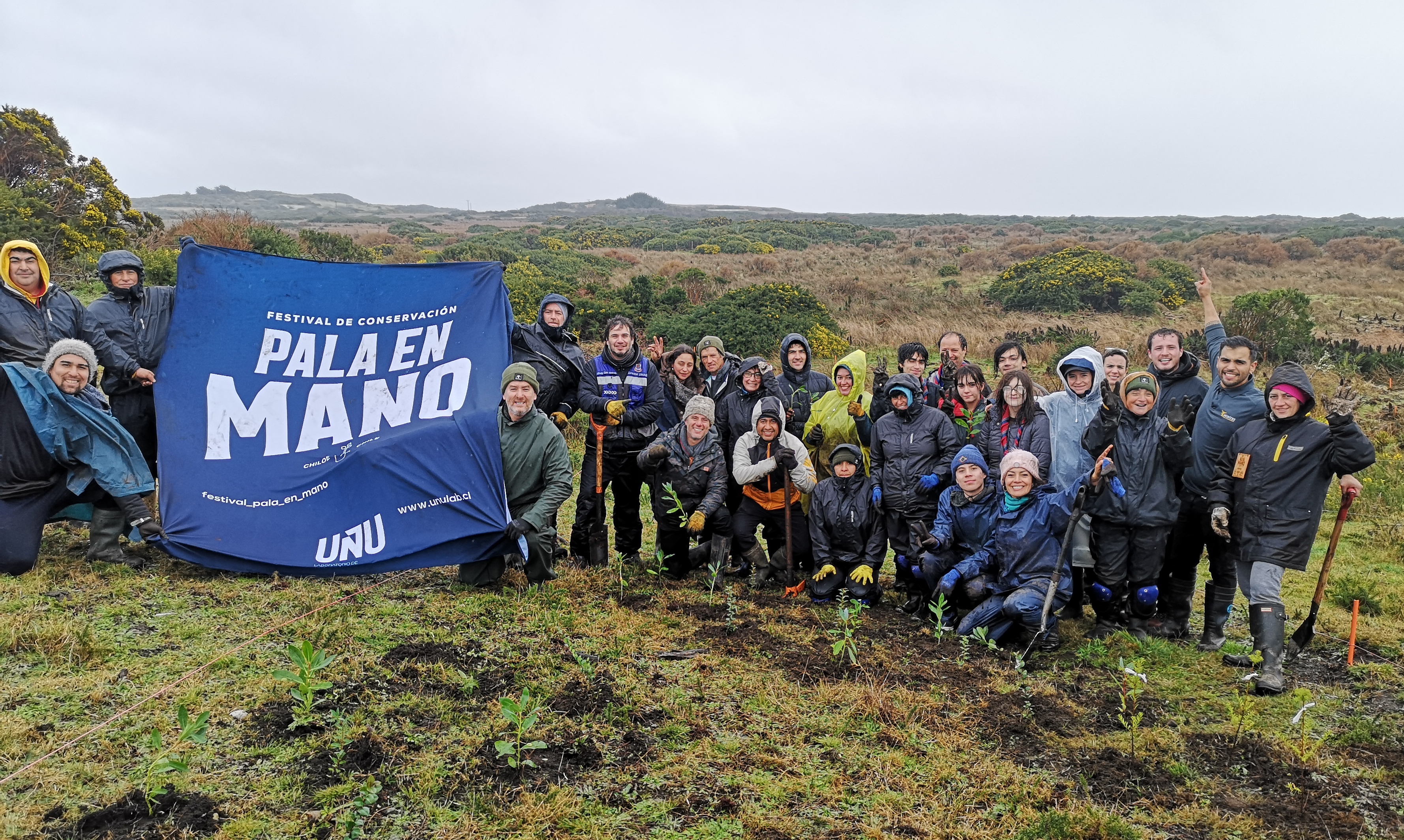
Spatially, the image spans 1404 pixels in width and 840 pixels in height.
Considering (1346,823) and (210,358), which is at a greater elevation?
(210,358)

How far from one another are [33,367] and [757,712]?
5.63 metres

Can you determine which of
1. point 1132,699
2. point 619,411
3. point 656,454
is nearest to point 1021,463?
point 1132,699

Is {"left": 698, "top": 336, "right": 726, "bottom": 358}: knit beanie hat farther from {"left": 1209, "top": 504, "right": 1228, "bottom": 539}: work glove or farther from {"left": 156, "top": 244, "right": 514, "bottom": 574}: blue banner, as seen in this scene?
{"left": 1209, "top": 504, "right": 1228, "bottom": 539}: work glove

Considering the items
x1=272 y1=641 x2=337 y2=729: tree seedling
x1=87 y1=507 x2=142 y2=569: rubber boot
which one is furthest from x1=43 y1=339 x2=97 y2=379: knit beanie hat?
x1=272 y1=641 x2=337 y2=729: tree seedling

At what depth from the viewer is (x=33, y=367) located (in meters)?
5.99

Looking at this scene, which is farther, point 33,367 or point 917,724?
point 33,367

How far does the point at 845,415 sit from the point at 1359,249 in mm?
34574

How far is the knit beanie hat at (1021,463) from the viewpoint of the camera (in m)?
5.46

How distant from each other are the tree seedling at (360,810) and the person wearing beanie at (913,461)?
3866mm

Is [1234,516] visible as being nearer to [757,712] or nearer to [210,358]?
[757,712]

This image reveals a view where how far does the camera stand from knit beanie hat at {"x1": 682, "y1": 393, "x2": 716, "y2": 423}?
6438mm


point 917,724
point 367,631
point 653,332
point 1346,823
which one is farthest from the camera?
point 653,332

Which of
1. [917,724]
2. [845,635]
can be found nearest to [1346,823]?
[917,724]

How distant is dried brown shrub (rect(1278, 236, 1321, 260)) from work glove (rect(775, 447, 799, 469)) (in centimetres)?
3262
